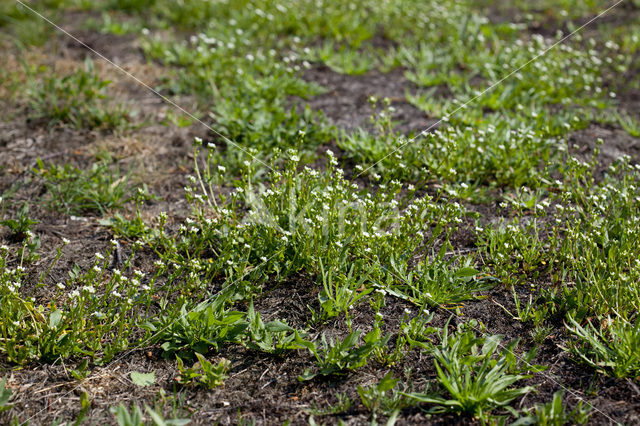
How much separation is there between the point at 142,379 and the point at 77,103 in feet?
10.1

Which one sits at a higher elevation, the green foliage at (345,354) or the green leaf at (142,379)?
the green foliage at (345,354)

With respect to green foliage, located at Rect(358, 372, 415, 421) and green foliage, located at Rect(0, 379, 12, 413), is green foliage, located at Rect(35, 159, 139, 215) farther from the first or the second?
green foliage, located at Rect(358, 372, 415, 421)

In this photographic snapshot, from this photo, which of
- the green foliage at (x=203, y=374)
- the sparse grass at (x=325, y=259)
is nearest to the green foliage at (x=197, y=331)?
the sparse grass at (x=325, y=259)

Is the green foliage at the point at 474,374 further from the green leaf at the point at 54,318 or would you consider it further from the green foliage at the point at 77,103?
the green foliage at the point at 77,103

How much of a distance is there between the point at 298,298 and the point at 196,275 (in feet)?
1.89

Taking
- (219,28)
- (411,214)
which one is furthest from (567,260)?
(219,28)

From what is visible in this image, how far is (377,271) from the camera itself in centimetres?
329

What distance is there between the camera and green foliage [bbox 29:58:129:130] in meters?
4.90

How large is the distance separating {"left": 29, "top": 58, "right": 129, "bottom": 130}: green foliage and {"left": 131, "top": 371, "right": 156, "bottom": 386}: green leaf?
2.73 metres

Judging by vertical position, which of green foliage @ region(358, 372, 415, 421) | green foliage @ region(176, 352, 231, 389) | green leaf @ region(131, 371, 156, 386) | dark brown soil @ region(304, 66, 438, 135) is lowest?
green leaf @ region(131, 371, 156, 386)

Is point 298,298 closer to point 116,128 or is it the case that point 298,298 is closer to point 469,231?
point 469,231

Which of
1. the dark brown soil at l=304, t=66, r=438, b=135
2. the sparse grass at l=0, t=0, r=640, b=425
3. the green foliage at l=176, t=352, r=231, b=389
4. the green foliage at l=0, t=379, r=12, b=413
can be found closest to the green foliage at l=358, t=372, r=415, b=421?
the sparse grass at l=0, t=0, r=640, b=425

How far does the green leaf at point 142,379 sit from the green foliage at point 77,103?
2728 millimetres

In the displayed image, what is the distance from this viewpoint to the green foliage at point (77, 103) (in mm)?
4898
